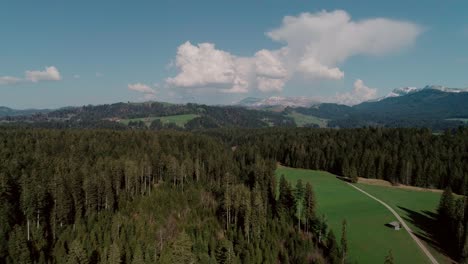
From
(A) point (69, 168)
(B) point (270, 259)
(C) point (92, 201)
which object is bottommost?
(B) point (270, 259)

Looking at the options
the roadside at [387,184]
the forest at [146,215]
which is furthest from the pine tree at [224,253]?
the roadside at [387,184]

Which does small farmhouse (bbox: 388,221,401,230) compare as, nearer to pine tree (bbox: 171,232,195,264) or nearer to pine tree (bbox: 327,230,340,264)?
pine tree (bbox: 327,230,340,264)

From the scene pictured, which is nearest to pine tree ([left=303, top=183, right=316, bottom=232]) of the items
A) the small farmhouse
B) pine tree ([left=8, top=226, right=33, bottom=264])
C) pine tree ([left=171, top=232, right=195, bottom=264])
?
the small farmhouse

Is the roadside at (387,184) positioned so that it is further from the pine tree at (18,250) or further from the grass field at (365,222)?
the pine tree at (18,250)

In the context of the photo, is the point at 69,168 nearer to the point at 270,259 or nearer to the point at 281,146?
the point at 270,259

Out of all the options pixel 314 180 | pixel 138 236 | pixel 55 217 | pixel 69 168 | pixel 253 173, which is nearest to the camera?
pixel 138 236

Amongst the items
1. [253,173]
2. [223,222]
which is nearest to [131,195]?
[223,222]

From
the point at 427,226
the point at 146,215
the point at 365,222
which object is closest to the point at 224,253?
the point at 146,215
